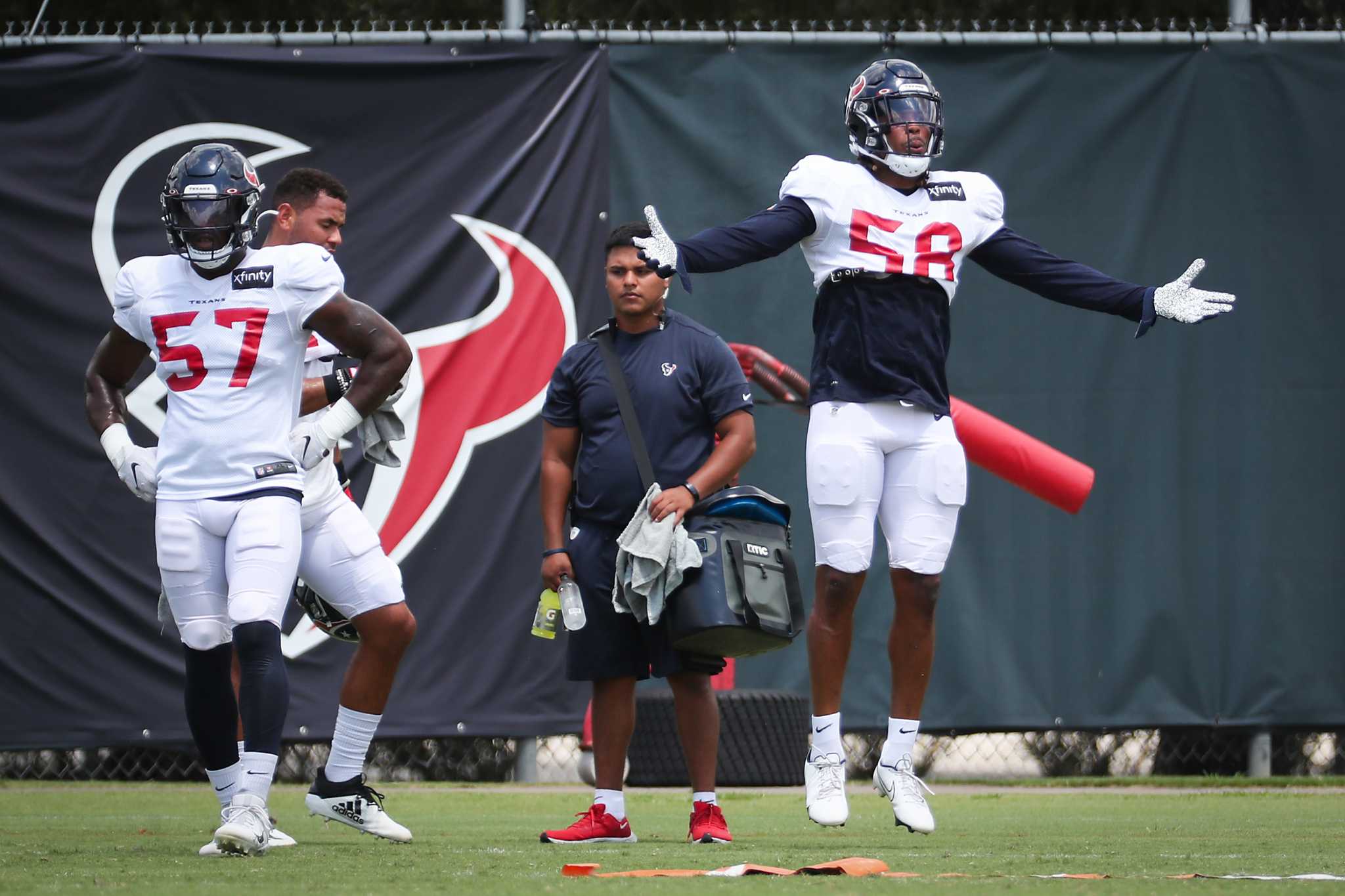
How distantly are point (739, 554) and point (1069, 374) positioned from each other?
410 centimetres

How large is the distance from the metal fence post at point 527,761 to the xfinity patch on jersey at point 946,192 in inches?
166

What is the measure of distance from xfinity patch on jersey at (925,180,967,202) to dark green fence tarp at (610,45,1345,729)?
3.32 m

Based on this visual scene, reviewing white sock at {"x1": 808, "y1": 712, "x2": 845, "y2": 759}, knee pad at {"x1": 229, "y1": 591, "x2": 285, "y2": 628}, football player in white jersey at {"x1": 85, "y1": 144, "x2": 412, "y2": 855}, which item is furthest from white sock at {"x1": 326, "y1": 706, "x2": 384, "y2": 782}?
white sock at {"x1": 808, "y1": 712, "x2": 845, "y2": 759}

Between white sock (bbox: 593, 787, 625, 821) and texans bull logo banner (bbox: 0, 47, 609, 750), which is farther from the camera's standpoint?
texans bull logo banner (bbox: 0, 47, 609, 750)

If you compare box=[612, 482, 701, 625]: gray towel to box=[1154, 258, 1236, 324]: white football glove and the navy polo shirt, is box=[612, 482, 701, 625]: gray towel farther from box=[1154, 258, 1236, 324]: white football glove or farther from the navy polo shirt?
box=[1154, 258, 1236, 324]: white football glove

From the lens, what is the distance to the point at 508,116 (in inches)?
362

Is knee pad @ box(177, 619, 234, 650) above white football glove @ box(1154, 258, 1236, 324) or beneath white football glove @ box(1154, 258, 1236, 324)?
beneath

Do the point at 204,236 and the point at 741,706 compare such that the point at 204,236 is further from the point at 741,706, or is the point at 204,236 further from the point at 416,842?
the point at 741,706

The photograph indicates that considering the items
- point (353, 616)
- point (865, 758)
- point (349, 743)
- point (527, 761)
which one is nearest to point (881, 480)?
point (353, 616)

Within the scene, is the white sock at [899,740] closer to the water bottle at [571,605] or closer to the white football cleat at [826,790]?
the white football cleat at [826,790]

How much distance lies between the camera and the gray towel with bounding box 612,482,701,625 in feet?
18.3

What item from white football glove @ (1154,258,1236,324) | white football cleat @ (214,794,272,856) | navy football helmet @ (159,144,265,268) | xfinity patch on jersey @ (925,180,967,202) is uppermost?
xfinity patch on jersey @ (925,180,967,202)

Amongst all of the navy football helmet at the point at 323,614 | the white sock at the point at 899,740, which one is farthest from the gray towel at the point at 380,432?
the white sock at the point at 899,740

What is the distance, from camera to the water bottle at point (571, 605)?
5.76 m
